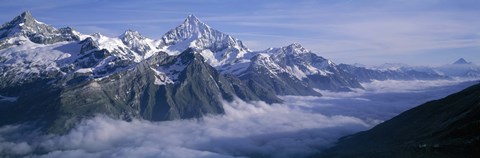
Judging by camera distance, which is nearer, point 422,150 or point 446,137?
point 422,150

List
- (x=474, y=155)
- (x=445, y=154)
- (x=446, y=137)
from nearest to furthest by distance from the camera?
(x=474, y=155), (x=445, y=154), (x=446, y=137)

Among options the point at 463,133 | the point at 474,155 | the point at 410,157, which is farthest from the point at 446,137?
the point at 474,155

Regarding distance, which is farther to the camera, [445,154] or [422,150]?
[422,150]

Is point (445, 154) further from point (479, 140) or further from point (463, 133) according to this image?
point (463, 133)

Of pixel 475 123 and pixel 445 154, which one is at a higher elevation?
pixel 475 123

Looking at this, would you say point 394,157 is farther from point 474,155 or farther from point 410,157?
point 474,155

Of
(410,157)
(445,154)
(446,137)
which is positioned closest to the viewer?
(445,154)

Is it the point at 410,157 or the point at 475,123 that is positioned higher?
the point at 475,123

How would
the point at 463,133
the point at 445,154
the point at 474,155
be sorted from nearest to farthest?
the point at 474,155, the point at 445,154, the point at 463,133

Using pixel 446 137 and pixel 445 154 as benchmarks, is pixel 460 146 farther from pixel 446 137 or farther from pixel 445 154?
pixel 446 137
